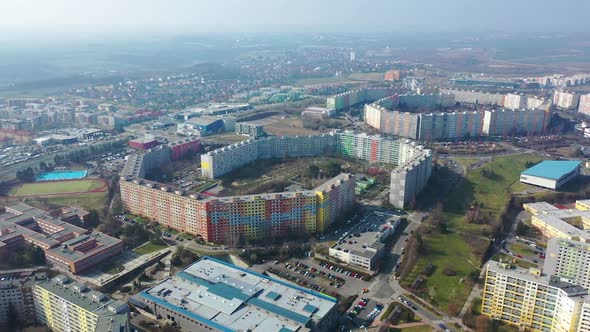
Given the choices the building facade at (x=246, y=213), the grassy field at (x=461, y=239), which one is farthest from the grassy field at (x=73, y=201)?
the grassy field at (x=461, y=239)

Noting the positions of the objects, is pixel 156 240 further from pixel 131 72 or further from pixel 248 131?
pixel 131 72

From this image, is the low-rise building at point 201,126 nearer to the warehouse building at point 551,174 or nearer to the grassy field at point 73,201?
the grassy field at point 73,201

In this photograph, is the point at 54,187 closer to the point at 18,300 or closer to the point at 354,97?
the point at 18,300

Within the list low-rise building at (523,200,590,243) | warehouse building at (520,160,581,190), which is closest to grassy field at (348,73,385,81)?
warehouse building at (520,160,581,190)

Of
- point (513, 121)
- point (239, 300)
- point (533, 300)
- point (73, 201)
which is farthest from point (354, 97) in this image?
point (239, 300)

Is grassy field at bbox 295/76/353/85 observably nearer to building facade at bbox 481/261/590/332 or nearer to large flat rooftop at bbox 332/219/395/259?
large flat rooftop at bbox 332/219/395/259

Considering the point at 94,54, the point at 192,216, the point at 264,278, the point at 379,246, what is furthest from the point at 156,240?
the point at 94,54
